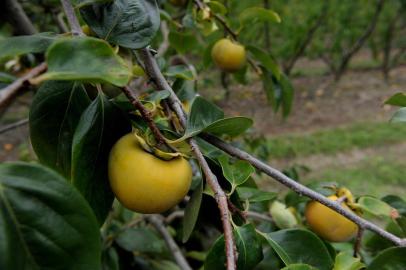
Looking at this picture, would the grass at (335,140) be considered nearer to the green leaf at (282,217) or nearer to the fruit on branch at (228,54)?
the fruit on branch at (228,54)

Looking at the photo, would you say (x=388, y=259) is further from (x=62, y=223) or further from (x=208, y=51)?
(x=208, y=51)

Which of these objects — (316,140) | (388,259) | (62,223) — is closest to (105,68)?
(62,223)

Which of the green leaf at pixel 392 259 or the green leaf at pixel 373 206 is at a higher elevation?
the green leaf at pixel 392 259

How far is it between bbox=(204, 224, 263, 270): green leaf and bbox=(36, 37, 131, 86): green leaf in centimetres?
25

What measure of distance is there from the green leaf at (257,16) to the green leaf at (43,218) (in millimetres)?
817

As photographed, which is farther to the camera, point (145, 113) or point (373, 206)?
point (373, 206)

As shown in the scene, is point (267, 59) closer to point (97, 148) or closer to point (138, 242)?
point (138, 242)

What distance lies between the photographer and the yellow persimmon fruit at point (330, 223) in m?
0.81

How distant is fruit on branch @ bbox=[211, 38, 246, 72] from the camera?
1247mm

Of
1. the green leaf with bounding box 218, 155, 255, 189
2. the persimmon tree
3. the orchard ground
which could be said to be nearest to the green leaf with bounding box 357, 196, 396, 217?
the persimmon tree

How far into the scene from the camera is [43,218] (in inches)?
17.3

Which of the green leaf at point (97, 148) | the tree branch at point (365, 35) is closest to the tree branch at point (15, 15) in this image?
the green leaf at point (97, 148)

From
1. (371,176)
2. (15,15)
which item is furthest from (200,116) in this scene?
(371,176)

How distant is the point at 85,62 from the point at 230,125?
10.5 inches
